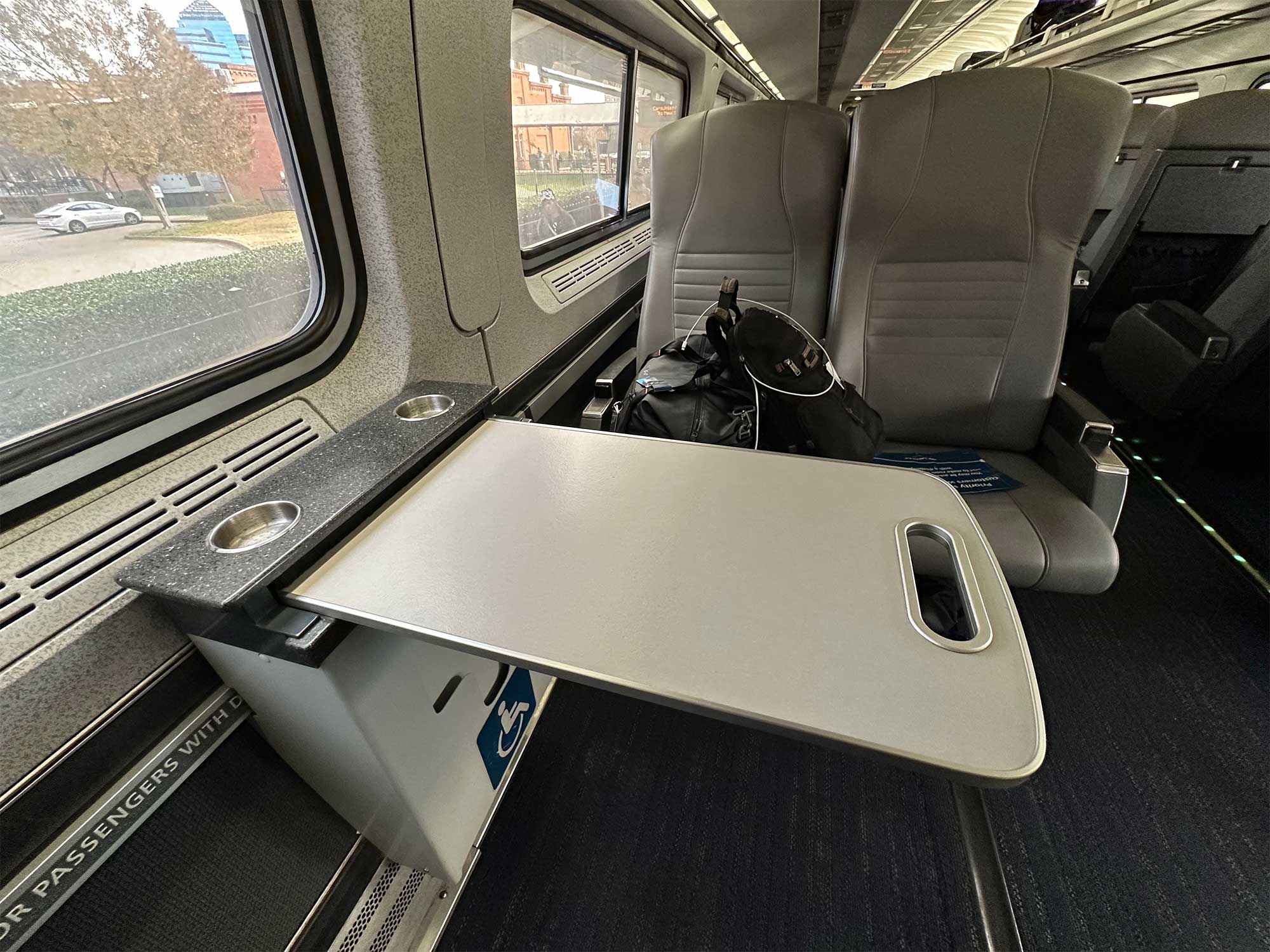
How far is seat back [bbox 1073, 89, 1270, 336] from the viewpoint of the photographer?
2.11 meters

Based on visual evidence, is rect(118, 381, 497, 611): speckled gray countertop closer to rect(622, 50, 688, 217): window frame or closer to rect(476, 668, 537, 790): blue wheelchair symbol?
rect(476, 668, 537, 790): blue wheelchair symbol

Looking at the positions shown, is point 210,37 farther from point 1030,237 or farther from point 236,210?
point 1030,237

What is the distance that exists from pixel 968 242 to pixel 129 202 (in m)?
1.85

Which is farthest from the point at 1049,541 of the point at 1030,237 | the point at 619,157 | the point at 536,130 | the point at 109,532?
the point at 619,157

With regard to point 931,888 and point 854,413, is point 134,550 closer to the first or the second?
point 854,413

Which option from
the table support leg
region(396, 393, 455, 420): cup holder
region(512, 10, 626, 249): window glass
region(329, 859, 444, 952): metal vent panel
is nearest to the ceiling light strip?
region(512, 10, 626, 249): window glass

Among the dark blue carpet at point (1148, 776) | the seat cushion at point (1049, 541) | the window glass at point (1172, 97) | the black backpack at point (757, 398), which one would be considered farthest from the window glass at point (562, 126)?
the window glass at point (1172, 97)

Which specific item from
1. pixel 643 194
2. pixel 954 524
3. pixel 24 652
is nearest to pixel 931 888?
pixel 954 524

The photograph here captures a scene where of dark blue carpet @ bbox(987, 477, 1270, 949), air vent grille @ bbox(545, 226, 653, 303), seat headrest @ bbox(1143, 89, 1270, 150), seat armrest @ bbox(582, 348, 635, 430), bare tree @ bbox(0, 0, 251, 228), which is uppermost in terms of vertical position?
seat headrest @ bbox(1143, 89, 1270, 150)

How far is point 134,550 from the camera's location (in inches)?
29.1

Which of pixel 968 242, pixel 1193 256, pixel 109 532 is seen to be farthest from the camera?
pixel 1193 256

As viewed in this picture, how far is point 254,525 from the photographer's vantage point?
0.76 metres

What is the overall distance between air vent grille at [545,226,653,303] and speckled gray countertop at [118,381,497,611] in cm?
108

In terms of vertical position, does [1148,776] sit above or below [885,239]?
below
